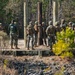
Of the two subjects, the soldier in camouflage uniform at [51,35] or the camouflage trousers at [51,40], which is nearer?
the soldier in camouflage uniform at [51,35]

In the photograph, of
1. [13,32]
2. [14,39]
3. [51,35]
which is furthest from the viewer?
[14,39]

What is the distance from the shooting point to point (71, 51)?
25047 mm

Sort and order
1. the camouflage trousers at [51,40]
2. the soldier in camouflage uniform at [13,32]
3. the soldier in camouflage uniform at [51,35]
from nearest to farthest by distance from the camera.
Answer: the soldier in camouflage uniform at [13,32] → the soldier in camouflage uniform at [51,35] → the camouflage trousers at [51,40]

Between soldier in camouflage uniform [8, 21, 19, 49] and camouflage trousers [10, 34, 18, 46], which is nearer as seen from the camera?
soldier in camouflage uniform [8, 21, 19, 49]

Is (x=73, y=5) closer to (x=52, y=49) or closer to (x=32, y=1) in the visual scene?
(x=32, y=1)

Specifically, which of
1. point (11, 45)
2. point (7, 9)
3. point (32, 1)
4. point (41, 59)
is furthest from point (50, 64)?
point (32, 1)

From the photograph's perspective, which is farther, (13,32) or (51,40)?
(51,40)

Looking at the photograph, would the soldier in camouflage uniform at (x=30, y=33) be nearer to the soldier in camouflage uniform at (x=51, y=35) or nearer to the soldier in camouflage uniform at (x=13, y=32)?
the soldier in camouflage uniform at (x=13, y=32)

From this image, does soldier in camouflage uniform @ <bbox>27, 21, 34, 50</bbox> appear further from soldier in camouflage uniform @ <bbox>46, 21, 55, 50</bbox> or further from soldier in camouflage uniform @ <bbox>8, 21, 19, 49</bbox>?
soldier in camouflage uniform @ <bbox>46, 21, 55, 50</bbox>

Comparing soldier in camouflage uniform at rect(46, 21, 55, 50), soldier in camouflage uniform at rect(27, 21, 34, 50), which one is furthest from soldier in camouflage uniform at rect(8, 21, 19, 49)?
soldier in camouflage uniform at rect(46, 21, 55, 50)

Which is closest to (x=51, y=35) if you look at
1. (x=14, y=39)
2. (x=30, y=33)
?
(x=30, y=33)

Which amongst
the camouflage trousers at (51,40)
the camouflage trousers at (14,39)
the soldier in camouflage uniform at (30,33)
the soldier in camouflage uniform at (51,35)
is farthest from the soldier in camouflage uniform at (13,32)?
the camouflage trousers at (51,40)

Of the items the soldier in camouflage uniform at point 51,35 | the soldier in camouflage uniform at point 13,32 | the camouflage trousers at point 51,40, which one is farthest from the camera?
the camouflage trousers at point 51,40

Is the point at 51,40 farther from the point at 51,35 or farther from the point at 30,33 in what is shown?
the point at 30,33
